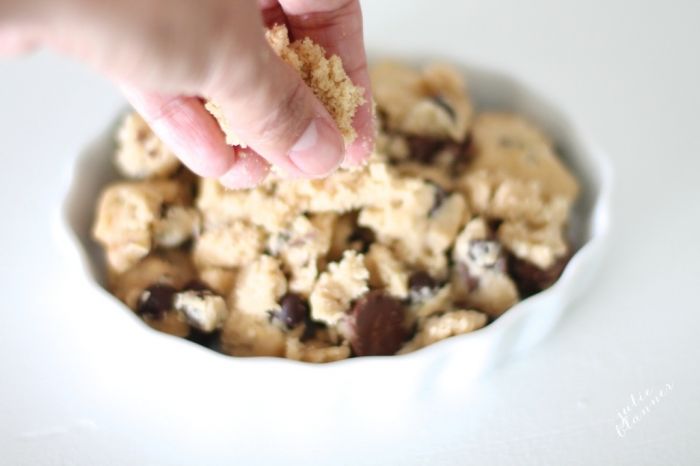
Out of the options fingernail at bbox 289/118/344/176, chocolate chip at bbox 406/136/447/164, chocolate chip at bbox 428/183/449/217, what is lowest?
chocolate chip at bbox 428/183/449/217

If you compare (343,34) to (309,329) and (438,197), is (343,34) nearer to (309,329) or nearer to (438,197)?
(438,197)

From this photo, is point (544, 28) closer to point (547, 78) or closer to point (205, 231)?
point (547, 78)

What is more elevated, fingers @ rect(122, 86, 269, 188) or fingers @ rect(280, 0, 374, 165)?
fingers @ rect(280, 0, 374, 165)

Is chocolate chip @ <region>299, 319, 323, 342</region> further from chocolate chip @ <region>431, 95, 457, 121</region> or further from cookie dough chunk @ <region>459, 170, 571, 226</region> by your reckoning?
chocolate chip @ <region>431, 95, 457, 121</region>

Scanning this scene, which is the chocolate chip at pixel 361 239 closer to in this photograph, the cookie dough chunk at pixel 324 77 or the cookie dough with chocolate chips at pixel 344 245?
the cookie dough with chocolate chips at pixel 344 245

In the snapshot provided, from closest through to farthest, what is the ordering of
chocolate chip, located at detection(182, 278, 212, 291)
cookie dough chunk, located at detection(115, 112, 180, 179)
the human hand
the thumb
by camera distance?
the human hand
the thumb
chocolate chip, located at detection(182, 278, 212, 291)
cookie dough chunk, located at detection(115, 112, 180, 179)

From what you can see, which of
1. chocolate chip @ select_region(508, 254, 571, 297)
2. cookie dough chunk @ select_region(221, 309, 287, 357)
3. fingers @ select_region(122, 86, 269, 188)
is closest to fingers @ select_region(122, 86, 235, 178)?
fingers @ select_region(122, 86, 269, 188)
